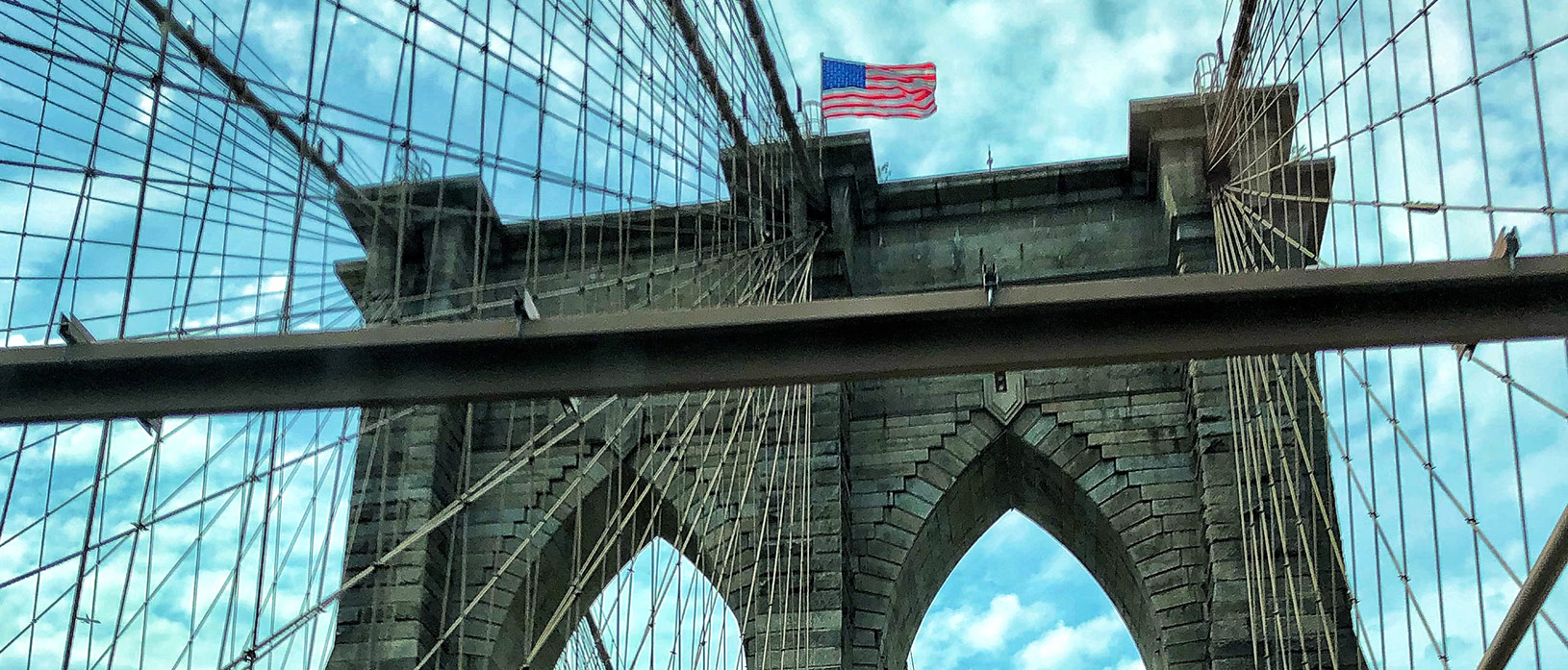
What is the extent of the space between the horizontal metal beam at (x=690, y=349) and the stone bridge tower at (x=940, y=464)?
21.7 feet

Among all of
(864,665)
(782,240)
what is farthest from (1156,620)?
(782,240)

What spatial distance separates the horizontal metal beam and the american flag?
1008 centimetres

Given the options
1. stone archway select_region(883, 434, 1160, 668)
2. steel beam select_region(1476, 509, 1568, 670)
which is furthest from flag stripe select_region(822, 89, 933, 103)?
steel beam select_region(1476, 509, 1568, 670)

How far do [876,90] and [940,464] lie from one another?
415 cm

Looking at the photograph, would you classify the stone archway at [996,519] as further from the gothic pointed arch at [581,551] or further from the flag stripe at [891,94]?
the flag stripe at [891,94]

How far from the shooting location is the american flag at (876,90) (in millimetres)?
17094

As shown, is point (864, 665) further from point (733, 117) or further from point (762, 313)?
point (762, 313)

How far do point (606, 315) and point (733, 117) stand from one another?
27.4 feet

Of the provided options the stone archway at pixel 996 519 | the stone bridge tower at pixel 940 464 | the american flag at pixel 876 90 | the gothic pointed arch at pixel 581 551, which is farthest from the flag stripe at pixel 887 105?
the gothic pointed arch at pixel 581 551

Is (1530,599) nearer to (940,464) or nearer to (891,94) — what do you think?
(940,464)

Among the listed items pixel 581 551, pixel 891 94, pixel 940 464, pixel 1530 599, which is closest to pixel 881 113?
pixel 891 94

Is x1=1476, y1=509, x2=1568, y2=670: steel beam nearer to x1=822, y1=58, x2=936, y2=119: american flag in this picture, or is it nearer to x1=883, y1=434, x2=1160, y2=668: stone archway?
x1=883, y1=434, x2=1160, y2=668: stone archway

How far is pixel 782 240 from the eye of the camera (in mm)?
15391

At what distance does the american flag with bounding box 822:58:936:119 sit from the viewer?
56.1 ft
